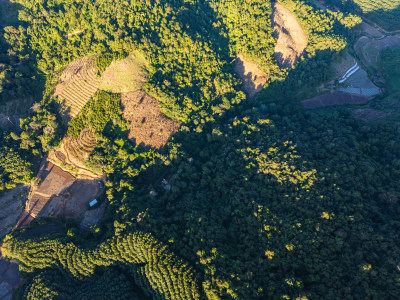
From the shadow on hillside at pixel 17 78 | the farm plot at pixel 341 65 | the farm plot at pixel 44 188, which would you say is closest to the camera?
the farm plot at pixel 44 188

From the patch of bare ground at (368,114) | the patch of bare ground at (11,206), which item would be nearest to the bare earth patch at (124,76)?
the patch of bare ground at (11,206)

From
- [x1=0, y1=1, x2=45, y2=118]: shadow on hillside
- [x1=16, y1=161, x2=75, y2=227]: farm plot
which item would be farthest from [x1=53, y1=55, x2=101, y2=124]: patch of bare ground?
[x1=16, y1=161, x2=75, y2=227]: farm plot

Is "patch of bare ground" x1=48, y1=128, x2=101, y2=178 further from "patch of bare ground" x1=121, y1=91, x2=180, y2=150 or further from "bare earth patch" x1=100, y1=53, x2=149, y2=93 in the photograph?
"bare earth patch" x1=100, y1=53, x2=149, y2=93

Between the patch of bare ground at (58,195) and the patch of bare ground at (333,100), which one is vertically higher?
the patch of bare ground at (333,100)

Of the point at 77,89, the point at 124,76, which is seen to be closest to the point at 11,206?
the point at 77,89

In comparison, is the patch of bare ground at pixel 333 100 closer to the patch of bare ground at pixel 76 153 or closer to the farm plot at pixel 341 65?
the farm plot at pixel 341 65

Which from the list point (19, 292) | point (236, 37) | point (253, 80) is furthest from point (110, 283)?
point (236, 37)

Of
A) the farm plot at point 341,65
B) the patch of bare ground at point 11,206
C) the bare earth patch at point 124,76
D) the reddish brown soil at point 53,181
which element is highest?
the farm plot at point 341,65

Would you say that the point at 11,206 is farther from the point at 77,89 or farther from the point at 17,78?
the point at 17,78
